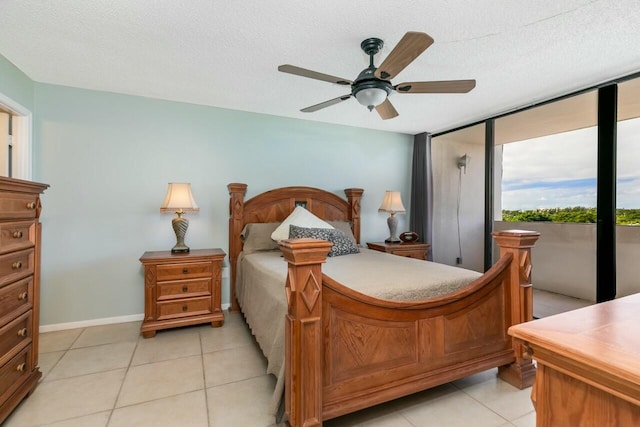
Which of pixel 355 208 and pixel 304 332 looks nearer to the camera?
pixel 304 332

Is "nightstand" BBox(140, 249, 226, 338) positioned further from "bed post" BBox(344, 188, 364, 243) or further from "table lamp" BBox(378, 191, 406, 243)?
"table lamp" BBox(378, 191, 406, 243)

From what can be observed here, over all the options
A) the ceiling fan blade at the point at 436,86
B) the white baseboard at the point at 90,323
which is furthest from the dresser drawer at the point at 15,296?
the ceiling fan blade at the point at 436,86

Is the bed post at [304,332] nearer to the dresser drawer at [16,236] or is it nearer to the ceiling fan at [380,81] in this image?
the ceiling fan at [380,81]

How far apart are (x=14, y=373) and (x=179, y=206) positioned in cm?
157

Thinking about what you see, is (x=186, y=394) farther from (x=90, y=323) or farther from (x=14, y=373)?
(x=90, y=323)

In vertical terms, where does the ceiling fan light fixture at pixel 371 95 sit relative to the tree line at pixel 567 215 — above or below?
above

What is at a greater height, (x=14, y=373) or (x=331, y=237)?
(x=331, y=237)

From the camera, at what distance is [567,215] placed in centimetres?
307

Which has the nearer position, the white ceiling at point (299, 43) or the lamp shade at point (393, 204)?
the white ceiling at point (299, 43)

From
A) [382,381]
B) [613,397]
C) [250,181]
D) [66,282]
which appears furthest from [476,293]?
[66,282]

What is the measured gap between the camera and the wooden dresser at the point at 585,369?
544mm

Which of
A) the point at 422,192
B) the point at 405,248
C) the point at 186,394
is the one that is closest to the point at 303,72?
the point at 186,394

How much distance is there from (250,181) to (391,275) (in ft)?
7.15

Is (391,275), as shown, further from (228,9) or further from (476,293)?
(228,9)
